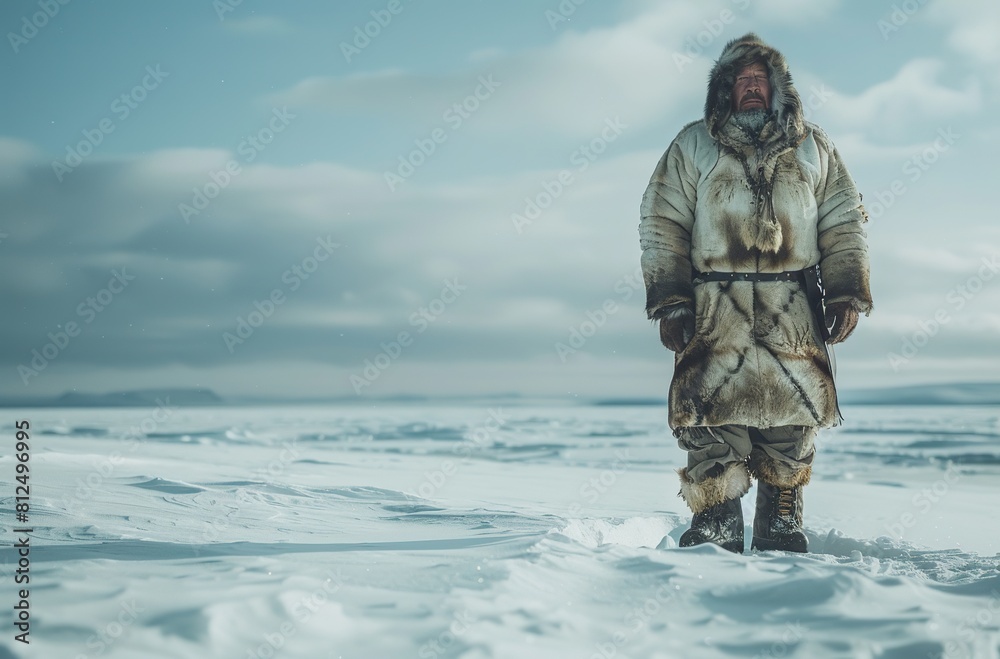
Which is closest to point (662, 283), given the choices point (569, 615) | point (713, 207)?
point (713, 207)

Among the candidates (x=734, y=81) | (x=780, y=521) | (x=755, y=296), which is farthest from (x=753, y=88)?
(x=780, y=521)

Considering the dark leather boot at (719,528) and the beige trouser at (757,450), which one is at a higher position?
the beige trouser at (757,450)

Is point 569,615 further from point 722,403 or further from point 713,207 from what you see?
point 713,207

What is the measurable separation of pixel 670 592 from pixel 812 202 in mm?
1733

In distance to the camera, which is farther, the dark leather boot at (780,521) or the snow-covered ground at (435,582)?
the dark leather boot at (780,521)

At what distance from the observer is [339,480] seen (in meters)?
5.41

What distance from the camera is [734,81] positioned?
2.98m

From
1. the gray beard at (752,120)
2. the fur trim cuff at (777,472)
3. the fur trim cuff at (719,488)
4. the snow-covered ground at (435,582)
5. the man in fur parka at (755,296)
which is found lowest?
the snow-covered ground at (435,582)

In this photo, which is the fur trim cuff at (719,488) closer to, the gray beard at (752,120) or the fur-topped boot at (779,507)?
the fur-topped boot at (779,507)

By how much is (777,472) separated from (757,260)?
0.83 meters

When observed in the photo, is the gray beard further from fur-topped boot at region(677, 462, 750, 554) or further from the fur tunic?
fur-topped boot at region(677, 462, 750, 554)

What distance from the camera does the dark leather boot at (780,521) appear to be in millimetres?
2951

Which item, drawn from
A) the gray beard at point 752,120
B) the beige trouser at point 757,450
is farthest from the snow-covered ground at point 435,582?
the gray beard at point 752,120

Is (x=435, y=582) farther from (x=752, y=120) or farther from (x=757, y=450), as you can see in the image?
(x=752, y=120)
